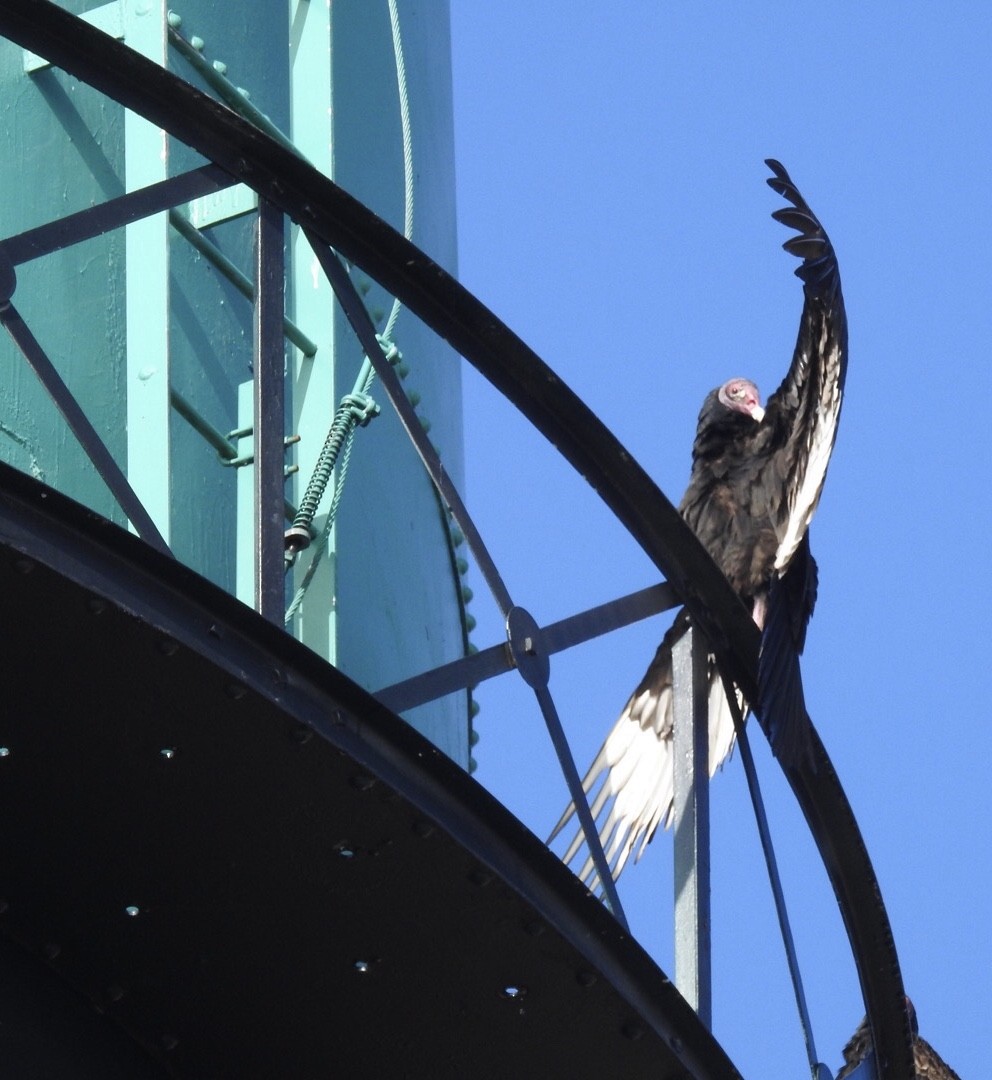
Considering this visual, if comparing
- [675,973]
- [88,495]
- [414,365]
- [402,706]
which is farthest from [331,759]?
[414,365]

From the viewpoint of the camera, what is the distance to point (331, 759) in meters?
3.08

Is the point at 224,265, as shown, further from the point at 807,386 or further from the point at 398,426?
the point at 807,386

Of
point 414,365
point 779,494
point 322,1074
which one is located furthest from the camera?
point 779,494

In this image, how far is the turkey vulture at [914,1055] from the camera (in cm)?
427

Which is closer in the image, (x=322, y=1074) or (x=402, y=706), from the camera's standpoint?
(x=402, y=706)

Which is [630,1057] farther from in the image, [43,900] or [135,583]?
[135,583]

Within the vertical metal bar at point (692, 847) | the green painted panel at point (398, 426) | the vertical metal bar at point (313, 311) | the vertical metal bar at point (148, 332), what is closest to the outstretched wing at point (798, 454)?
the vertical metal bar at point (692, 847)

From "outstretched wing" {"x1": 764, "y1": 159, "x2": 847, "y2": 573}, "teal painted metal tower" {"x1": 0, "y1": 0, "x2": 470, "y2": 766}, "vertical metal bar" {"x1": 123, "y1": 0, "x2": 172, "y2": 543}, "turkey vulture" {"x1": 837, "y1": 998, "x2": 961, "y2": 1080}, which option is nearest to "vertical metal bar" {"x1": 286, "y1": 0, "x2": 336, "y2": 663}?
"teal painted metal tower" {"x1": 0, "y1": 0, "x2": 470, "y2": 766}

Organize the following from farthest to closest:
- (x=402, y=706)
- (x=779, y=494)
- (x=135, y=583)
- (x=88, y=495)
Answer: (x=779, y=494), (x=88, y=495), (x=402, y=706), (x=135, y=583)

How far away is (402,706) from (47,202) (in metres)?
2.00

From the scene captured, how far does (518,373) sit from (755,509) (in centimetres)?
348

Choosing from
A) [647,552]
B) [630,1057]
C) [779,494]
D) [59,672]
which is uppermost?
[779,494]

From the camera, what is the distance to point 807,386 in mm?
6340

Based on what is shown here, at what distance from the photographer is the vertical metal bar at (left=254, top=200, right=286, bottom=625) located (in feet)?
10.9
